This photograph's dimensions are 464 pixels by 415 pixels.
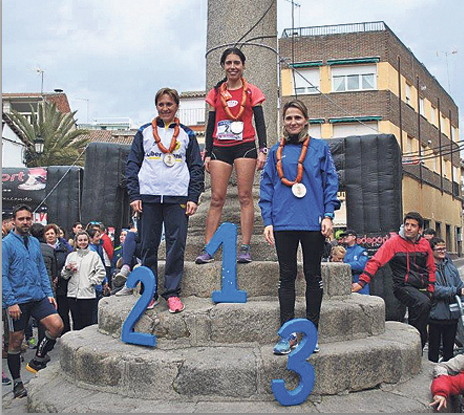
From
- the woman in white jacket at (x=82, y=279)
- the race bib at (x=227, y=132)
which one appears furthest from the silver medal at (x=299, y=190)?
the woman in white jacket at (x=82, y=279)

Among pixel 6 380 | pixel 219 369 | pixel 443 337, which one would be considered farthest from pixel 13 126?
pixel 219 369

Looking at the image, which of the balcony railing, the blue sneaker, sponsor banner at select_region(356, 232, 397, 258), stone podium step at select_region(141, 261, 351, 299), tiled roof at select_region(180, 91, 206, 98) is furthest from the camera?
tiled roof at select_region(180, 91, 206, 98)

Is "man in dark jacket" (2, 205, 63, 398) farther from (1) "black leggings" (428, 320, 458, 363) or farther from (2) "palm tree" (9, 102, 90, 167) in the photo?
(2) "palm tree" (9, 102, 90, 167)

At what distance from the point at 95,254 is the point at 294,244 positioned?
388 centimetres

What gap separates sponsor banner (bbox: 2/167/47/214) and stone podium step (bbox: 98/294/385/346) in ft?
36.3

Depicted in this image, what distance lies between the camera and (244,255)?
15.8 feet

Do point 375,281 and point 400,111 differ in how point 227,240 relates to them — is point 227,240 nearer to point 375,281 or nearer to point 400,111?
point 375,281

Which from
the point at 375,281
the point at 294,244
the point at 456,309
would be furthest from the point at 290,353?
the point at 375,281

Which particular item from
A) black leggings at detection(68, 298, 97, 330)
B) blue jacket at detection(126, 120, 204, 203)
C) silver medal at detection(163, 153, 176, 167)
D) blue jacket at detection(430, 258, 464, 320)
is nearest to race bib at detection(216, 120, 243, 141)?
blue jacket at detection(126, 120, 204, 203)

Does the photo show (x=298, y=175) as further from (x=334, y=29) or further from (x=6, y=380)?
(x=334, y=29)

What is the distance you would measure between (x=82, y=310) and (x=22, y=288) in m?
1.95

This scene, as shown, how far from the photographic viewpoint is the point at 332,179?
4129 millimetres

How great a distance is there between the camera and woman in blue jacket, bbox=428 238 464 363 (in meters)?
5.68

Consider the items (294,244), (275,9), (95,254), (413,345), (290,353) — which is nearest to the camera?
(290,353)
